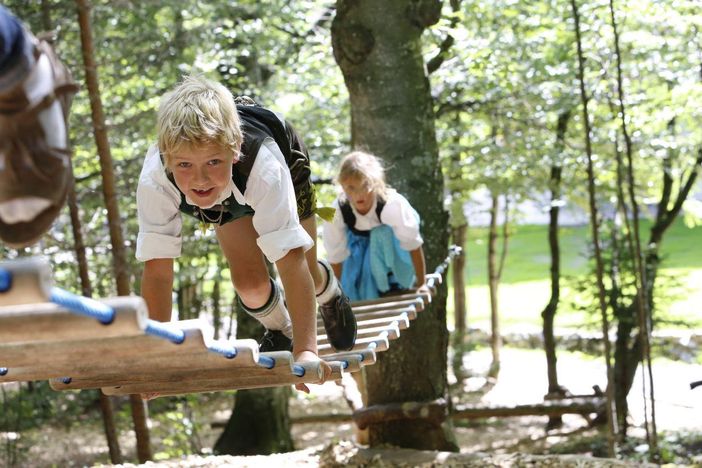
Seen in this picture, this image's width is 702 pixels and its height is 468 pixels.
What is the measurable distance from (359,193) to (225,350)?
2.29 metres

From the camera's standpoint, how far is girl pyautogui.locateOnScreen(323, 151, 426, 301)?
406 cm

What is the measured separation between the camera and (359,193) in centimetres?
411

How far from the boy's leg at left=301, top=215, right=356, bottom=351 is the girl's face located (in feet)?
3.09

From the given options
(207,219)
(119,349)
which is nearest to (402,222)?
(207,219)

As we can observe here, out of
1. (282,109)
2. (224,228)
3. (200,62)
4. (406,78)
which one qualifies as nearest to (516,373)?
(282,109)

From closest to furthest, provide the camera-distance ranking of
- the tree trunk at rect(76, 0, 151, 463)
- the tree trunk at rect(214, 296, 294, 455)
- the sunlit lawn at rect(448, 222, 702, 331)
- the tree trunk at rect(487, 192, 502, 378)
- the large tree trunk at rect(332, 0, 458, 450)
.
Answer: the large tree trunk at rect(332, 0, 458, 450) < the tree trunk at rect(76, 0, 151, 463) < the tree trunk at rect(214, 296, 294, 455) < the tree trunk at rect(487, 192, 502, 378) < the sunlit lawn at rect(448, 222, 702, 331)

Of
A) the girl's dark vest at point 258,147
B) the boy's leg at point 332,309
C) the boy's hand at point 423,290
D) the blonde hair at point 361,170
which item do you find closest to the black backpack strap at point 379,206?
the blonde hair at point 361,170

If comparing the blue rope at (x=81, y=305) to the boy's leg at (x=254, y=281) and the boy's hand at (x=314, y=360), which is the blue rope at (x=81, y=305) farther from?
the boy's leg at (x=254, y=281)

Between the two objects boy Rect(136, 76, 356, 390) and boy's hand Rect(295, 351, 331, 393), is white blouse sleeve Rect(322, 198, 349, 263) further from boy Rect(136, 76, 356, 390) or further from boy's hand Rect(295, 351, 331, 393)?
boy's hand Rect(295, 351, 331, 393)

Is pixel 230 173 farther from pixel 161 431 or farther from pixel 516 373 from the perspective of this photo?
pixel 516 373

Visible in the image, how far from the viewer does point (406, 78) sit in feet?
15.2

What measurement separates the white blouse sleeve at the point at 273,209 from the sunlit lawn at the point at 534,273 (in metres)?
8.60

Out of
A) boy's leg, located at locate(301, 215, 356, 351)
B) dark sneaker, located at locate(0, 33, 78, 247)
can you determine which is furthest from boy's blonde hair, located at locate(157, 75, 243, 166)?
dark sneaker, located at locate(0, 33, 78, 247)

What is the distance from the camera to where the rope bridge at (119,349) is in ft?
4.63
